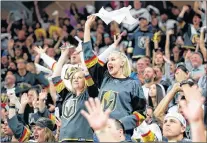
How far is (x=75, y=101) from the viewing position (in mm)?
7539

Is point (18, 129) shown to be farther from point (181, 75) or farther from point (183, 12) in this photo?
point (183, 12)

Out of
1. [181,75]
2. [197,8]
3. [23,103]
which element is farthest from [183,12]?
[23,103]

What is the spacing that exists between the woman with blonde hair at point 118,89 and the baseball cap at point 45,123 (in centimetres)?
103

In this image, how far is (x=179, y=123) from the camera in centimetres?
679

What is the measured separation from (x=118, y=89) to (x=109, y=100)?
137mm

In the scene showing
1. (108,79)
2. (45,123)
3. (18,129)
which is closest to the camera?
(108,79)

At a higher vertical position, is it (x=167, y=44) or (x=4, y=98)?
(x=167, y=44)

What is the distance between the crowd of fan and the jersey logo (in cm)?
1

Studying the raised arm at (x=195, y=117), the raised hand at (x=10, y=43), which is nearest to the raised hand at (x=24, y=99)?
the raised arm at (x=195, y=117)

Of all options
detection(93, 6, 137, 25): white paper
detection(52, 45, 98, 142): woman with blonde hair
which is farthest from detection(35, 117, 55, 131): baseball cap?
detection(93, 6, 137, 25): white paper

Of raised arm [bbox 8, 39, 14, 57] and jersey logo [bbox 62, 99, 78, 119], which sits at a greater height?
raised arm [bbox 8, 39, 14, 57]

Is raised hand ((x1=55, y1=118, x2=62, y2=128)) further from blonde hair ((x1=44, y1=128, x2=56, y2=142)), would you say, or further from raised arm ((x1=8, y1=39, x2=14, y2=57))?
raised arm ((x1=8, y1=39, x2=14, y2=57))

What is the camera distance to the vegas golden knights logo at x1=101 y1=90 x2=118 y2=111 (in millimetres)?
7262

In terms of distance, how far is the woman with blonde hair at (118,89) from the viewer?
721cm
